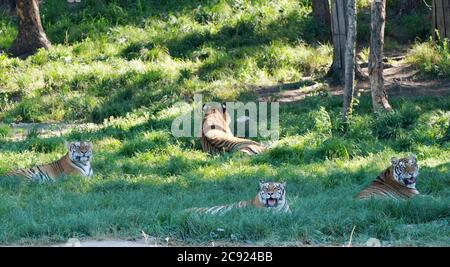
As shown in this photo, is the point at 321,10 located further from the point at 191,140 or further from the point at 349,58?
the point at 191,140

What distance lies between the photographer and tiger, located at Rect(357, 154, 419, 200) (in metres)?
10.7

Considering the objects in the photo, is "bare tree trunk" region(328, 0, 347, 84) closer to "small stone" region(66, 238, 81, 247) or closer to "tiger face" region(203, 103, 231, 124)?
"tiger face" region(203, 103, 231, 124)

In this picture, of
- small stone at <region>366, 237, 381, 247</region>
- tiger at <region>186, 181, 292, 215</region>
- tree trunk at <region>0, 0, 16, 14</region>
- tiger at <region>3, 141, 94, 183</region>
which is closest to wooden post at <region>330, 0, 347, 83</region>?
tiger at <region>3, 141, 94, 183</region>

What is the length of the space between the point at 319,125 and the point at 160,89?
4285 mm

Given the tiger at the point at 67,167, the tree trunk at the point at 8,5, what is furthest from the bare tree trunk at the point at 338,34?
the tree trunk at the point at 8,5

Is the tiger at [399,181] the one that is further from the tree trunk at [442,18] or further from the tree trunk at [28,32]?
the tree trunk at [28,32]

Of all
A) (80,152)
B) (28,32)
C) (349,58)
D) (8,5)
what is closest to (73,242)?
(80,152)

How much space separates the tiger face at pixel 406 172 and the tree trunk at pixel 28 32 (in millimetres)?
10855

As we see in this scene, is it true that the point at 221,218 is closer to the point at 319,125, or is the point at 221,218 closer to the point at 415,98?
the point at 319,125

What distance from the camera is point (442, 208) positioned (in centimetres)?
928

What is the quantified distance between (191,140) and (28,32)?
695 centimetres

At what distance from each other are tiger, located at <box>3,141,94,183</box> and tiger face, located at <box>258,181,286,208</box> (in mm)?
3288
